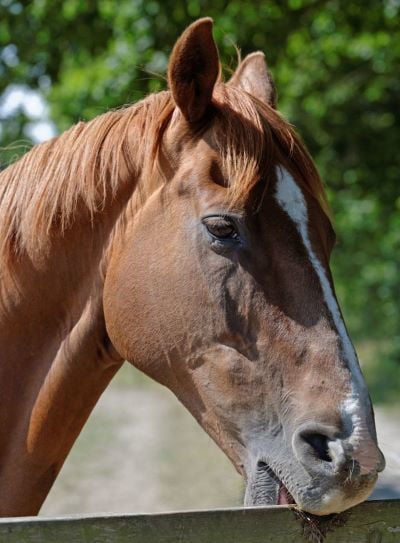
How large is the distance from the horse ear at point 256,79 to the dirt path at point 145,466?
1.69 m

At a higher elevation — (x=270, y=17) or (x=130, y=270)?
(x=130, y=270)

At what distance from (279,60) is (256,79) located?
221 inches

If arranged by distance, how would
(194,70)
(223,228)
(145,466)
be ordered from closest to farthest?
(223,228) < (194,70) < (145,466)

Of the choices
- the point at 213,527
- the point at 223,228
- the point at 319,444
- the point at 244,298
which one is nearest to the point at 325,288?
the point at 244,298

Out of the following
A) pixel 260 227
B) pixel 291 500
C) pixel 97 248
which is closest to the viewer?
pixel 291 500

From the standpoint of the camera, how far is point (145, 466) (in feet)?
27.4

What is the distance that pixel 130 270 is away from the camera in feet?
7.86

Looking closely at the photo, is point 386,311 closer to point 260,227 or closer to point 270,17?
point 270,17

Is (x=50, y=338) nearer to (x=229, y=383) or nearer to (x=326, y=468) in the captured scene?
(x=229, y=383)

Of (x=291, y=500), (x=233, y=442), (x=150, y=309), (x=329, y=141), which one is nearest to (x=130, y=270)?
(x=150, y=309)

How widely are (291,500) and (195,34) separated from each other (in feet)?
4.42

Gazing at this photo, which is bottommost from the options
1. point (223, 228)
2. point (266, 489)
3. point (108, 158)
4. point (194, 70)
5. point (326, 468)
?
point (266, 489)

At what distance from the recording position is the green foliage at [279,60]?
782 centimetres

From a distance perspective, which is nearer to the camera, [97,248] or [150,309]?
[150,309]
